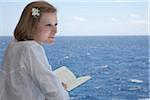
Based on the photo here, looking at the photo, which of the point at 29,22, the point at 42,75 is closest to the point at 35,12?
the point at 29,22

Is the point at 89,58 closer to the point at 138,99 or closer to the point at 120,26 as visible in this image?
the point at 120,26

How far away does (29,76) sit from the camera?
114 cm

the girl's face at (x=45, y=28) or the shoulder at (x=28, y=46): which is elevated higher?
the girl's face at (x=45, y=28)

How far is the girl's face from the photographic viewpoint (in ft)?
3.92

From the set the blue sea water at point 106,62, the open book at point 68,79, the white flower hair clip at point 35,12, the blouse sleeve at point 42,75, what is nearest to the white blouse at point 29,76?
the blouse sleeve at point 42,75

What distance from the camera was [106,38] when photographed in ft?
7.52

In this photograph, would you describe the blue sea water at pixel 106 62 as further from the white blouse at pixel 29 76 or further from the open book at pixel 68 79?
the white blouse at pixel 29 76

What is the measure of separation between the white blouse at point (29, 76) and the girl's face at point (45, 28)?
0.15ft

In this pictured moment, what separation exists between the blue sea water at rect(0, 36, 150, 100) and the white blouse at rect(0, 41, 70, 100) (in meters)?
1.14

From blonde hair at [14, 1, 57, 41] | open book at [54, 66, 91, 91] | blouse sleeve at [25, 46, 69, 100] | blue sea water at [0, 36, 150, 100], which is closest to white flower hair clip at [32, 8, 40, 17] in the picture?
blonde hair at [14, 1, 57, 41]

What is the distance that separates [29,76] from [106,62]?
1283 mm

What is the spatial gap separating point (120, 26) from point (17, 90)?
136 cm

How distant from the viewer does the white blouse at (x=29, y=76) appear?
1.12 meters

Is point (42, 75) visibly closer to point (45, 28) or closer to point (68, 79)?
point (45, 28)
